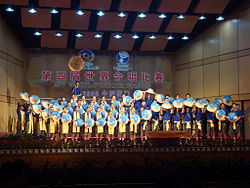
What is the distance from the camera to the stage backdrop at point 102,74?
48.4 feet

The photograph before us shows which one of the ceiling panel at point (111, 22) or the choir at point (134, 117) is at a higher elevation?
the ceiling panel at point (111, 22)

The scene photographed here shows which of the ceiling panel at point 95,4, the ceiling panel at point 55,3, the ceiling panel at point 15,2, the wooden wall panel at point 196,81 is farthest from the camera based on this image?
the wooden wall panel at point 196,81

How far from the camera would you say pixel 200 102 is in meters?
10.8

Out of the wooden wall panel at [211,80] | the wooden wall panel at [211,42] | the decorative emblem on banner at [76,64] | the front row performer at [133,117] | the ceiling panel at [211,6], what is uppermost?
the ceiling panel at [211,6]

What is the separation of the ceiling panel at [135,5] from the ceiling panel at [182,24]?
150 centimetres

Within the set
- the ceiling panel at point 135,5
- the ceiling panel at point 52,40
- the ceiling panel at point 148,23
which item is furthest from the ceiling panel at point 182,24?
the ceiling panel at point 52,40

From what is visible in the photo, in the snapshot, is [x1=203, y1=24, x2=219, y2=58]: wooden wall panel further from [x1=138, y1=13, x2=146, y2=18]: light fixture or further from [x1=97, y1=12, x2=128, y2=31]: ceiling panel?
[x1=97, y1=12, x2=128, y2=31]: ceiling panel

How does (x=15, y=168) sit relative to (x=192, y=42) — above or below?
below

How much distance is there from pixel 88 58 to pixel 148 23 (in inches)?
134

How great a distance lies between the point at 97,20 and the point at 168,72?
14.4 feet

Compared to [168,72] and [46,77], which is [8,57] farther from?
[168,72]

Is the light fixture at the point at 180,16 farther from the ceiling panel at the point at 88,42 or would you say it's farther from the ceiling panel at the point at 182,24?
the ceiling panel at the point at 88,42

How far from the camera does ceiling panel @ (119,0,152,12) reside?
1175cm

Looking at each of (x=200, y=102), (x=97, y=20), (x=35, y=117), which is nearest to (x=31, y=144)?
(x=35, y=117)
